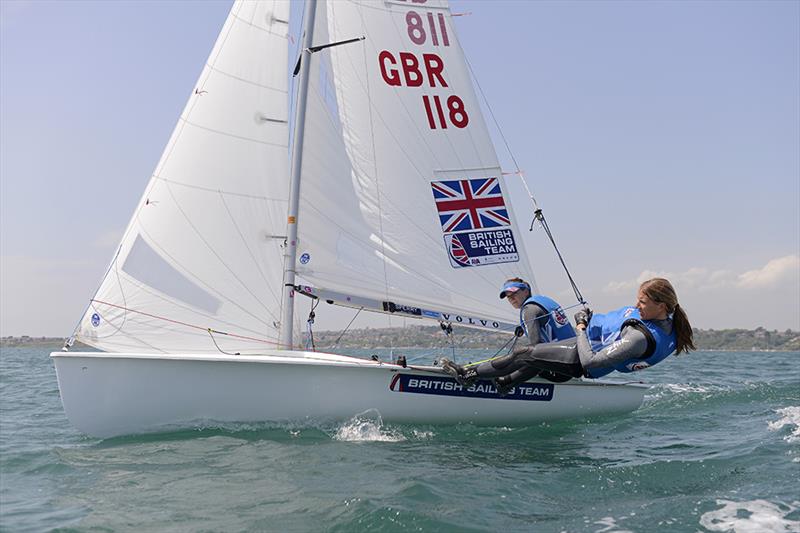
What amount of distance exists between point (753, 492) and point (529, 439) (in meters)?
2.85

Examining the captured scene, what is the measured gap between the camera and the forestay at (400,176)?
28.7 feet

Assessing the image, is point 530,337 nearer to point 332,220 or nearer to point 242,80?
point 332,220

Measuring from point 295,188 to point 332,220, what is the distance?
59 cm

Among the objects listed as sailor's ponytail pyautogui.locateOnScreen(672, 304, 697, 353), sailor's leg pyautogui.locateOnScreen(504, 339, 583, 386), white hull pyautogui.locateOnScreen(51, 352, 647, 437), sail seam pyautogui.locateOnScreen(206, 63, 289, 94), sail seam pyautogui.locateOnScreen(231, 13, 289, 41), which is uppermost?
sail seam pyautogui.locateOnScreen(231, 13, 289, 41)

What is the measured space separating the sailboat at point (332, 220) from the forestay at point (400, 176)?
2cm

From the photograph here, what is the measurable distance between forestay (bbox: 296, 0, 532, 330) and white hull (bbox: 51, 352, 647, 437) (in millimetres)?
1457

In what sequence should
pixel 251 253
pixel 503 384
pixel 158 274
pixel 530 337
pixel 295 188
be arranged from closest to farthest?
pixel 530 337
pixel 503 384
pixel 158 274
pixel 251 253
pixel 295 188

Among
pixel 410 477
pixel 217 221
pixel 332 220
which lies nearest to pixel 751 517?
pixel 410 477

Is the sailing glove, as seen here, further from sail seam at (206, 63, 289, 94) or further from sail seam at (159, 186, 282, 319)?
sail seam at (206, 63, 289, 94)

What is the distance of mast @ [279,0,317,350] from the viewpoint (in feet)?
27.7

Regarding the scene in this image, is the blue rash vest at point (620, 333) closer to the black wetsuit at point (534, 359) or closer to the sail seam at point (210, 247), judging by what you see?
the black wetsuit at point (534, 359)

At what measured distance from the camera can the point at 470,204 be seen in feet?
Answer: 29.9

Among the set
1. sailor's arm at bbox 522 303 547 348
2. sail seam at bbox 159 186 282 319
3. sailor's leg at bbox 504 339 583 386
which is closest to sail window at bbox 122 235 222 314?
sail seam at bbox 159 186 282 319

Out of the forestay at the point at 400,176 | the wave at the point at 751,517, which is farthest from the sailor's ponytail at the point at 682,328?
the forestay at the point at 400,176
